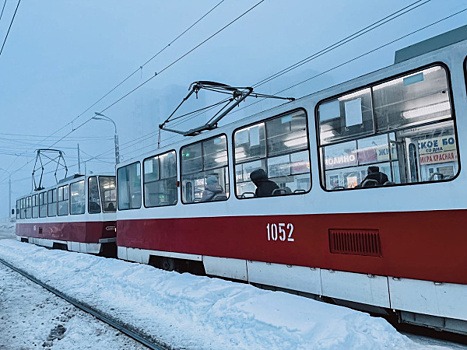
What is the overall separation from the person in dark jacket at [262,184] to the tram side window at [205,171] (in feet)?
2.08

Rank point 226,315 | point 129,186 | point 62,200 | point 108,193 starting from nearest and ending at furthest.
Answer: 1. point 226,315
2. point 129,186
3. point 108,193
4. point 62,200

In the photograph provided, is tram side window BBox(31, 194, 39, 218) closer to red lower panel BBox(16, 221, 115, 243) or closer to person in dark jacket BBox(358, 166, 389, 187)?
red lower panel BBox(16, 221, 115, 243)

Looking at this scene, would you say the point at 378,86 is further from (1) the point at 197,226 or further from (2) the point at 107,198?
(2) the point at 107,198

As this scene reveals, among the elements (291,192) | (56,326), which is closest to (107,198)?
(56,326)

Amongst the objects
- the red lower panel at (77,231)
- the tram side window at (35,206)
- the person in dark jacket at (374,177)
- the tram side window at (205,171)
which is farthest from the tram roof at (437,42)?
the tram side window at (35,206)

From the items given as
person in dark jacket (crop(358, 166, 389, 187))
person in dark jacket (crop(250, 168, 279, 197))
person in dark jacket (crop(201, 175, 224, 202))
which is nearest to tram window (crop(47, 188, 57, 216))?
person in dark jacket (crop(201, 175, 224, 202))

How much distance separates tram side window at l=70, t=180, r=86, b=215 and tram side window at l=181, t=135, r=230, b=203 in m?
6.87

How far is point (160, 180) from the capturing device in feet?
26.9

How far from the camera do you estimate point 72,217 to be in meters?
13.8

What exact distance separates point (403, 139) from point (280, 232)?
2.06 metres

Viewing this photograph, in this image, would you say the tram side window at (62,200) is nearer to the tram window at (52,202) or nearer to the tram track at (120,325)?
the tram window at (52,202)

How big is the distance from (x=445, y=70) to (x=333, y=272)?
2.47m

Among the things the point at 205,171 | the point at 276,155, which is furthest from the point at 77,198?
the point at 276,155

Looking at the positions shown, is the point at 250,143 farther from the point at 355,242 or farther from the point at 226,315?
the point at 226,315
